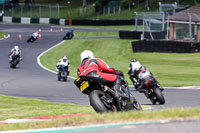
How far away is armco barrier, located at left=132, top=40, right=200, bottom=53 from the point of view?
32.5 meters

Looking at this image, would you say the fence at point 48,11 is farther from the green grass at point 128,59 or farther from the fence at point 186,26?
the fence at point 186,26

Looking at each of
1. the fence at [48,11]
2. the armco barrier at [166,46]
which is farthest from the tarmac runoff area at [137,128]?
the fence at [48,11]

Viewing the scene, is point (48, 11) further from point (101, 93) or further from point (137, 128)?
point (137, 128)

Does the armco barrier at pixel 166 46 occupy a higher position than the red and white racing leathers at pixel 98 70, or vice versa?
the red and white racing leathers at pixel 98 70

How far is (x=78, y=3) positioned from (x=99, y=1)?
34.9 feet

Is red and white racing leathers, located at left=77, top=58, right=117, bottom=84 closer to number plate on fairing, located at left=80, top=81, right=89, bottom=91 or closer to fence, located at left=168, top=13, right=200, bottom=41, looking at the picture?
number plate on fairing, located at left=80, top=81, right=89, bottom=91

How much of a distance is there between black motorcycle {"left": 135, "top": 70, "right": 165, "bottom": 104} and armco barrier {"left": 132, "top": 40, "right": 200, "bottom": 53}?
18880 mm

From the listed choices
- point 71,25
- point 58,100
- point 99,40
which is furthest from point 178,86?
point 71,25

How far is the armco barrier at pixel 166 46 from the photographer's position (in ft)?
107

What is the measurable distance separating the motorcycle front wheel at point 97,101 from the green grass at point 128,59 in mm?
11016

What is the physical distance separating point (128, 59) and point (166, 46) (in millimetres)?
2686

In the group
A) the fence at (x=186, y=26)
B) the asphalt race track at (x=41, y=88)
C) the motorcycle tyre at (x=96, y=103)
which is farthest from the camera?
the fence at (x=186, y=26)

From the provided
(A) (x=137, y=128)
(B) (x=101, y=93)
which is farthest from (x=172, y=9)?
(A) (x=137, y=128)

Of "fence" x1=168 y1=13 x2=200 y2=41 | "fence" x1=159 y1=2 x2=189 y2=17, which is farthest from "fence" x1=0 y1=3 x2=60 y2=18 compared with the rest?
"fence" x1=168 y1=13 x2=200 y2=41
